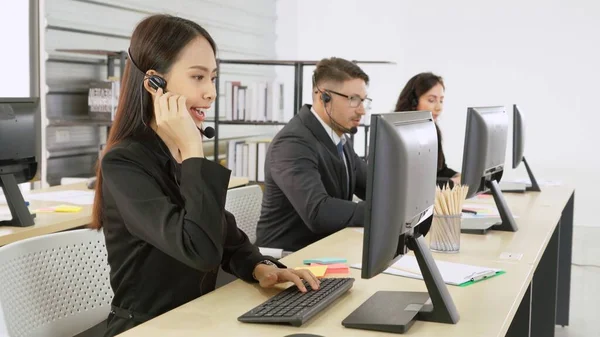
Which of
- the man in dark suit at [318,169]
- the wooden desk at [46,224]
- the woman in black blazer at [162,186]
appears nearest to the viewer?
the woman in black blazer at [162,186]

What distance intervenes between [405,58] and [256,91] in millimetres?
2204

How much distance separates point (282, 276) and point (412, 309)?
13.6 inches

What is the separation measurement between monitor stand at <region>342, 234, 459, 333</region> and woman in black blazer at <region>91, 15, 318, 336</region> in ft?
0.67

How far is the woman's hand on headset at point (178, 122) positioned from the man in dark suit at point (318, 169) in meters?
1.23

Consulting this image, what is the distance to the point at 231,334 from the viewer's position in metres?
1.54

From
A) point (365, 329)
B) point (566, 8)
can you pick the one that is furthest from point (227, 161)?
point (365, 329)

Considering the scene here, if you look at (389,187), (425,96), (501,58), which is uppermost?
(501,58)

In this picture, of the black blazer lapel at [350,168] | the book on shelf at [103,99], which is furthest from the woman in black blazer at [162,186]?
the book on shelf at [103,99]

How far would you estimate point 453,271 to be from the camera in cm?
212

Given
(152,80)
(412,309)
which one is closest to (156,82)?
(152,80)

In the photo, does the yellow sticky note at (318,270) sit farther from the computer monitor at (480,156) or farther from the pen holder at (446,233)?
the computer monitor at (480,156)

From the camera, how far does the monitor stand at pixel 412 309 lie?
1596 millimetres

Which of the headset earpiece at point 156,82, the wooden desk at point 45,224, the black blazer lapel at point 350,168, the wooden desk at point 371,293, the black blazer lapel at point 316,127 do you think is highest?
the headset earpiece at point 156,82

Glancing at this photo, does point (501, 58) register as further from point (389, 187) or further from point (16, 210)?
point (389, 187)
